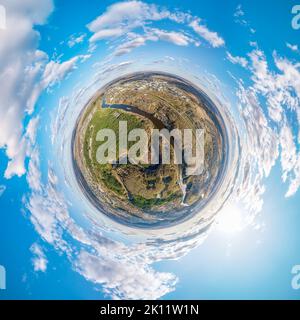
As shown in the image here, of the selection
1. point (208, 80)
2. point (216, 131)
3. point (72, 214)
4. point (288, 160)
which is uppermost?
point (208, 80)

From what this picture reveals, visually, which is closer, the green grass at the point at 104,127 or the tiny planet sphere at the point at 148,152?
the tiny planet sphere at the point at 148,152

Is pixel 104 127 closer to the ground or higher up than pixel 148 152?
higher up

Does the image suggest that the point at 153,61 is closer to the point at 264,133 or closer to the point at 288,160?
the point at 264,133

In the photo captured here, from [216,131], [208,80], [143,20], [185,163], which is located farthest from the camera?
[185,163]

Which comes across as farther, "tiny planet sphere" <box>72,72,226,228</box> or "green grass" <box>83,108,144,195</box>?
"green grass" <box>83,108,144,195</box>

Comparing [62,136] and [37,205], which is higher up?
[62,136]

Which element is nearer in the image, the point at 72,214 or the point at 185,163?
the point at 72,214

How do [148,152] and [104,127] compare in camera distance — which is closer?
[104,127]

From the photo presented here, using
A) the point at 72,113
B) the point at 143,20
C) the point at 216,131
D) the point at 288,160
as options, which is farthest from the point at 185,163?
the point at 143,20
